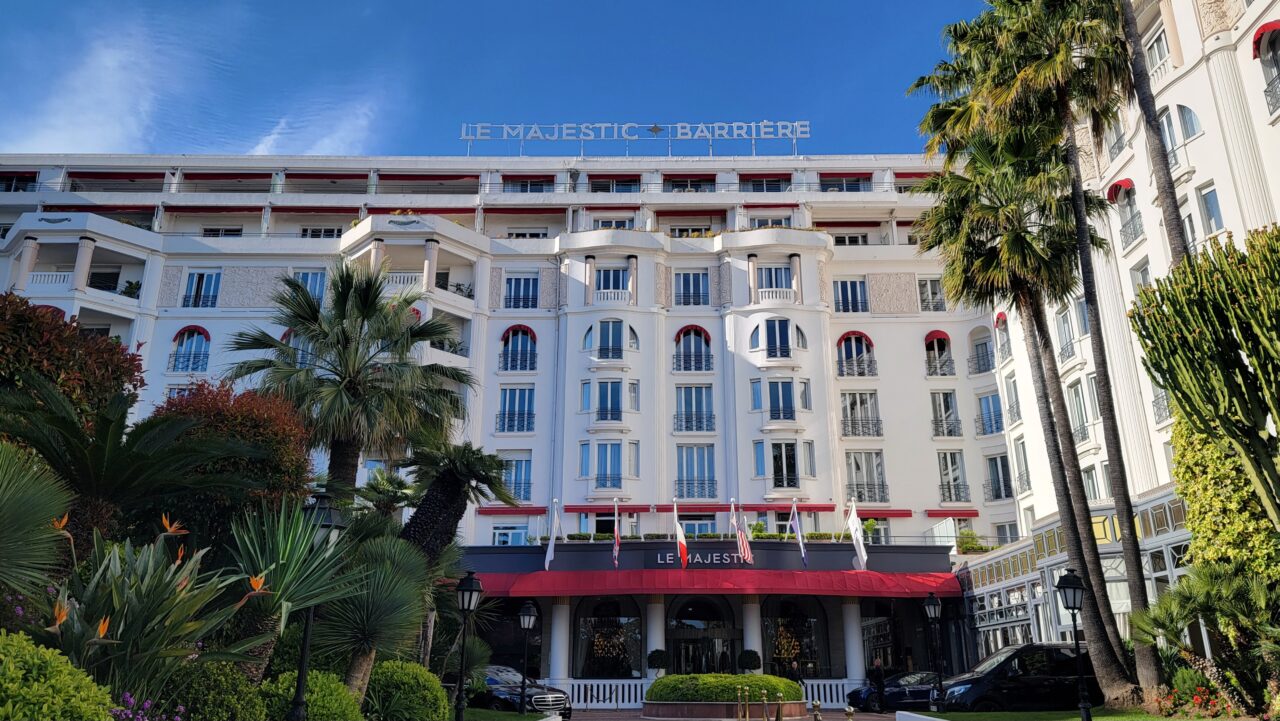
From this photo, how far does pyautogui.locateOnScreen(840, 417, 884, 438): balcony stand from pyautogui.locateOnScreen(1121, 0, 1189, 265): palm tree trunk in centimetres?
2015

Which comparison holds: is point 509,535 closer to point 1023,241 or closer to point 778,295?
point 778,295

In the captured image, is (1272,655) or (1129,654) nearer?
(1272,655)

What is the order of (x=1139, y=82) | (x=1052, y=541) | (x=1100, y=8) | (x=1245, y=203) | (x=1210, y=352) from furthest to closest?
(x=1052, y=541)
(x=1245, y=203)
(x=1100, y=8)
(x=1139, y=82)
(x=1210, y=352)

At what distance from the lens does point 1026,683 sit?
1825 cm

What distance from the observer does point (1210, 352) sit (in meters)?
11.1

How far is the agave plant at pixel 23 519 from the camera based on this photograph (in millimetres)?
7129

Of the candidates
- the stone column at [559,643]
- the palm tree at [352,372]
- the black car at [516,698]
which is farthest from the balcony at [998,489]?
the palm tree at [352,372]

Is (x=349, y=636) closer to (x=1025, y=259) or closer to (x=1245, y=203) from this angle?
(x=1025, y=259)

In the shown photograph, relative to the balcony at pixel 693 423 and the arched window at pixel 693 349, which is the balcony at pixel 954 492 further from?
the arched window at pixel 693 349

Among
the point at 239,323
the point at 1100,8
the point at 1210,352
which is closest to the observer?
the point at 1210,352

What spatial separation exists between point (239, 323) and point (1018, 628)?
32121 millimetres

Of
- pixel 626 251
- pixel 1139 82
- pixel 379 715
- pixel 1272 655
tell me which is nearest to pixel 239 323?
pixel 626 251

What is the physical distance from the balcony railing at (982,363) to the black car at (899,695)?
51.7 ft

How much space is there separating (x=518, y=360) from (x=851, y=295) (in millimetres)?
15137
